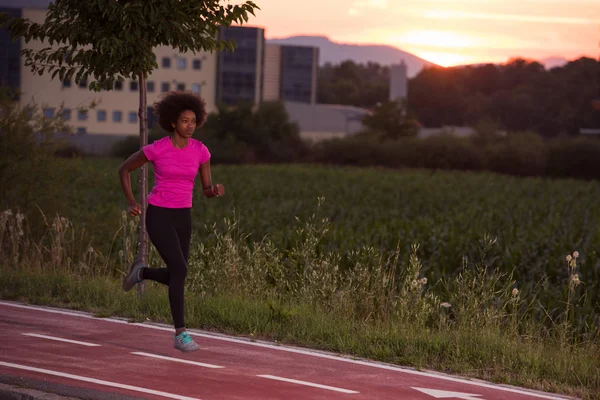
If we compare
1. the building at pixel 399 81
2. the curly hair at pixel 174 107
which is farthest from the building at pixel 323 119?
the curly hair at pixel 174 107

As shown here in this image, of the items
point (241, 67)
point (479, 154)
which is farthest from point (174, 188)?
point (241, 67)

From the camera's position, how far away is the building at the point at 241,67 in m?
107

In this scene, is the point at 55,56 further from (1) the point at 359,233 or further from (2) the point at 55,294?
(1) the point at 359,233

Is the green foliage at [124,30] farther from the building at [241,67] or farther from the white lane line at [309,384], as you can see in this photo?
the building at [241,67]

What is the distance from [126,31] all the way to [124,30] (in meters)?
0.02

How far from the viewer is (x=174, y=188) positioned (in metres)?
7.53

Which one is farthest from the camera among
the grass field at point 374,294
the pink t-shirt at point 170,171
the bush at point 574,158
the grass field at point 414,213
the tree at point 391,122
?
the tree at point 391,122

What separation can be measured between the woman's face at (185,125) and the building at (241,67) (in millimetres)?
99364

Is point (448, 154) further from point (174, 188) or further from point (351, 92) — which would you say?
point (351, 92)

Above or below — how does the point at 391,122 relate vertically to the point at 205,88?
below

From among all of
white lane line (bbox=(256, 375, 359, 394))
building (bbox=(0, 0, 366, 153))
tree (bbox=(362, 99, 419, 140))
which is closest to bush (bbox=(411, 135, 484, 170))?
tree (bbox=(362, 99, 419, 140))

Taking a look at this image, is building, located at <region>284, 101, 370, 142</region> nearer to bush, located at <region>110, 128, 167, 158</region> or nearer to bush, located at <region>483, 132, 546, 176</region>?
bush, located at <region>110, 128, 167, 158</region>

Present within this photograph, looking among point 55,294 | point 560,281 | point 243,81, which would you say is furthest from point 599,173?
point 55,294

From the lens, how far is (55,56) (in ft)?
33.2
